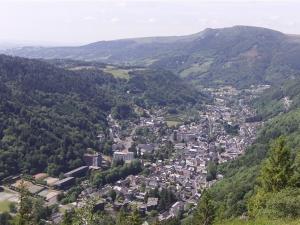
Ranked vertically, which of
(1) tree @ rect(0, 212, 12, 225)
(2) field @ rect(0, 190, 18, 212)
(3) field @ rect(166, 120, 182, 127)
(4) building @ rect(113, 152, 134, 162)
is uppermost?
(1) tree @ rect(0, 212, 12, 225)

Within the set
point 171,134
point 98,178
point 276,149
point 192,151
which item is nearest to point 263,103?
point 171,134

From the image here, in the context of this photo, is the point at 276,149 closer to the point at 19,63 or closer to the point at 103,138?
the point at 103,138

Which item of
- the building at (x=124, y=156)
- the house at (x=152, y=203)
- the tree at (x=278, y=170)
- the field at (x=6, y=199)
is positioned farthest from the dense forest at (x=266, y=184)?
the field at (x=6, y=199)

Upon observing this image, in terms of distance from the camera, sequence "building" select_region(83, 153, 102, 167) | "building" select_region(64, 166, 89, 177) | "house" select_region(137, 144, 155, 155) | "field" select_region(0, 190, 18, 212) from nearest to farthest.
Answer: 1. "field" select_region(0, 190, 18, 212)
2. "building" select_region(64, 166, 89, 177)
3. "building" select_region(83, 153, 102, 167)
4. "house" select_region(137, 144, 155, 155)

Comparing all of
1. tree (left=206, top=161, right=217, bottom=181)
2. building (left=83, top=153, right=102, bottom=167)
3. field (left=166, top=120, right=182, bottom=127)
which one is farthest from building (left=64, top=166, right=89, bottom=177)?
field (left=166, top=120, right=182, bottom=127)

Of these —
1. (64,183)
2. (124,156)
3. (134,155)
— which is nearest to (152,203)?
(64,183)

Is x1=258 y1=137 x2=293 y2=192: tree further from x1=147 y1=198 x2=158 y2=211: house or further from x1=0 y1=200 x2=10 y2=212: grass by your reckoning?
x1=0 y1=200 x2=10 y2=212: grass

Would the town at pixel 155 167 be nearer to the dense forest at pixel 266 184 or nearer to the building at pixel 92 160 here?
the building at pixel 92 160

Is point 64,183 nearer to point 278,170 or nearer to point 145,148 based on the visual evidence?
point 145,148

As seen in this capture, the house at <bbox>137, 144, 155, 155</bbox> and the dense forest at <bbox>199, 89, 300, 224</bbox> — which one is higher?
the dense forest at <bbox>199, 89, 300, 224</bbox>
